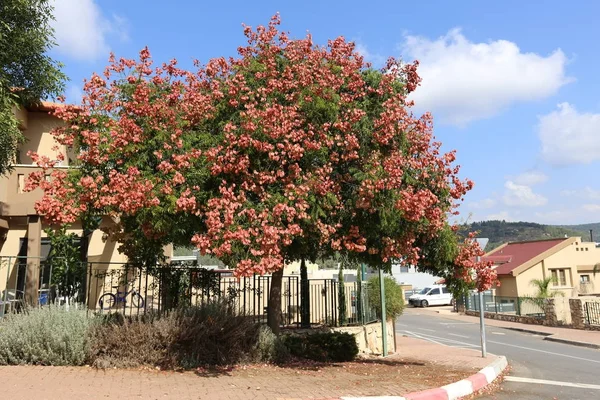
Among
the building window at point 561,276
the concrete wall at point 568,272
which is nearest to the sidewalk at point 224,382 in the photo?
the concrete wall at point 568,272

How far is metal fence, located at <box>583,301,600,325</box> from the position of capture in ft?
79.5

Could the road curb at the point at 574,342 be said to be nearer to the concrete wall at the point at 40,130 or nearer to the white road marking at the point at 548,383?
the white road marking at the point at 548,383

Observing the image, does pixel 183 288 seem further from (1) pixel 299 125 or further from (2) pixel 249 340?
(1) pixel 299 125

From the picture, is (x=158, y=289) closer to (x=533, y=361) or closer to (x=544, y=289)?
(x=533, y=361)

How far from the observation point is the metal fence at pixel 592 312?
79.5 feet

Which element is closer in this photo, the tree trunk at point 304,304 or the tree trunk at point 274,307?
the tree trunk at point 274,307

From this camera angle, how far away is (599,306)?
2433 cm

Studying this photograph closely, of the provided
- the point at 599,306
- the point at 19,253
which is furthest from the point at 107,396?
the point at 599,306

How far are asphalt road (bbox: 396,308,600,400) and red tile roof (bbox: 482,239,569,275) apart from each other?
1153 centimetres

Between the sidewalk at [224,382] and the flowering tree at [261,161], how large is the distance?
1869mm

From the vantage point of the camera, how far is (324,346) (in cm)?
1125

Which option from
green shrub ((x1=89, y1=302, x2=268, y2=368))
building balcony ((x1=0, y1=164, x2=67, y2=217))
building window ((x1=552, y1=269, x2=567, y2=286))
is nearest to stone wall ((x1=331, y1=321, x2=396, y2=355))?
green shrub ((x1=89, y1=302, x2=268, y2=368))

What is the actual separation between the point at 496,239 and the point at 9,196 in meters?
158

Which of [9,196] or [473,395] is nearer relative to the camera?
[473,395]
